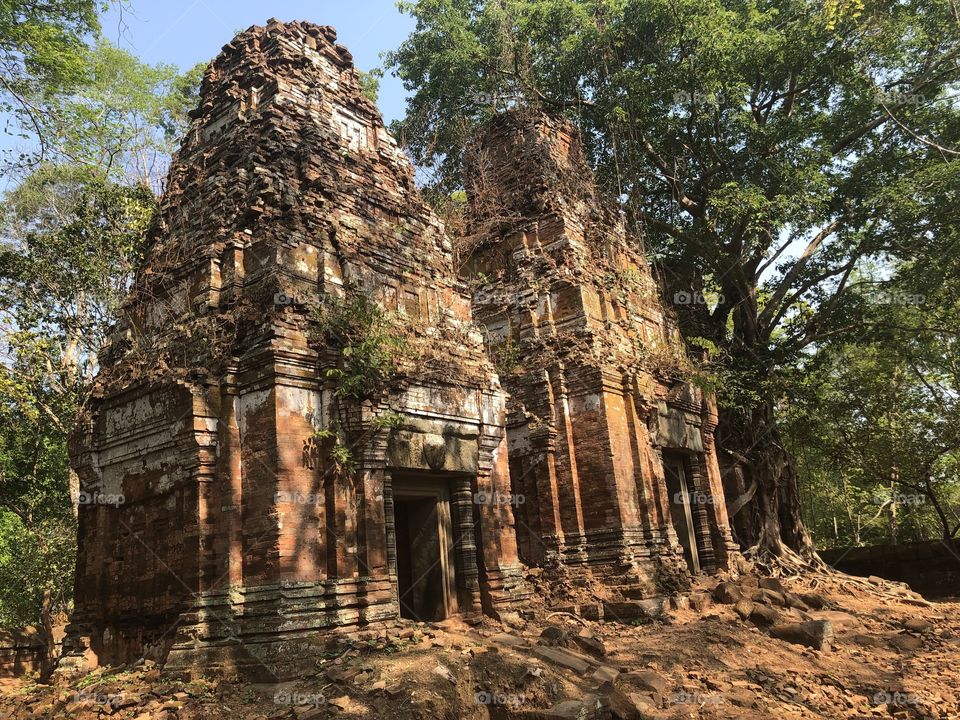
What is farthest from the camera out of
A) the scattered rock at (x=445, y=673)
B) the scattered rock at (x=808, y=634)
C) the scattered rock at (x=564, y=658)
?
the scattered rock at (x=808, y=634)

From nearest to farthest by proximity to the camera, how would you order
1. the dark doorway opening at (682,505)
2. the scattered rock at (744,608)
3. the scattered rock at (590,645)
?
the scattered rock at (590,645)
the scattered rock at (744,608)
the dark doorway opening at (682,505)

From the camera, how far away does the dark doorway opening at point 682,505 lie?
49.4ft

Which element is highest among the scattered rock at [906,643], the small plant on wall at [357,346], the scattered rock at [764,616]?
the small plant on wall at [357,346]

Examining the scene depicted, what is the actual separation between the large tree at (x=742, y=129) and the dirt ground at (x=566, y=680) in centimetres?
698

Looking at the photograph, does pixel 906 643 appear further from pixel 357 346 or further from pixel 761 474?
pixel 357 346

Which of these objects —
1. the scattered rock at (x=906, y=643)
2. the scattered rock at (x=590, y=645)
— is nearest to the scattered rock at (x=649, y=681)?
the scattered rock at (x=590, y=645)

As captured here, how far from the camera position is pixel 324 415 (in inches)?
362

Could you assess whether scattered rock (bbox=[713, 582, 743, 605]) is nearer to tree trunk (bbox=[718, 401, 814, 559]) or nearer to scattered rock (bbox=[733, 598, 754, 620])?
scattered rock (bbox=[733, 598, 754, 620])

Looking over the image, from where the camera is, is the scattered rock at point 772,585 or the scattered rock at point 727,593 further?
the scattered rock at point 772,585

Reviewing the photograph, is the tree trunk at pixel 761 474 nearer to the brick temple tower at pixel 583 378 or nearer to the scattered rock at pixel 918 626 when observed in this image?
the brick temple tower at pixel 583 378

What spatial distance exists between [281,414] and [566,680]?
14.5 ft

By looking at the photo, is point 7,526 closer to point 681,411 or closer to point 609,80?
point 681,411

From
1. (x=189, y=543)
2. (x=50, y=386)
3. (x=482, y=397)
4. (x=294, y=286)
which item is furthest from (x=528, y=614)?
(x=50, y=386)

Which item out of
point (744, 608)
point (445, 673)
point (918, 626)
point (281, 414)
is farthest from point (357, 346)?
point (918, 626)
